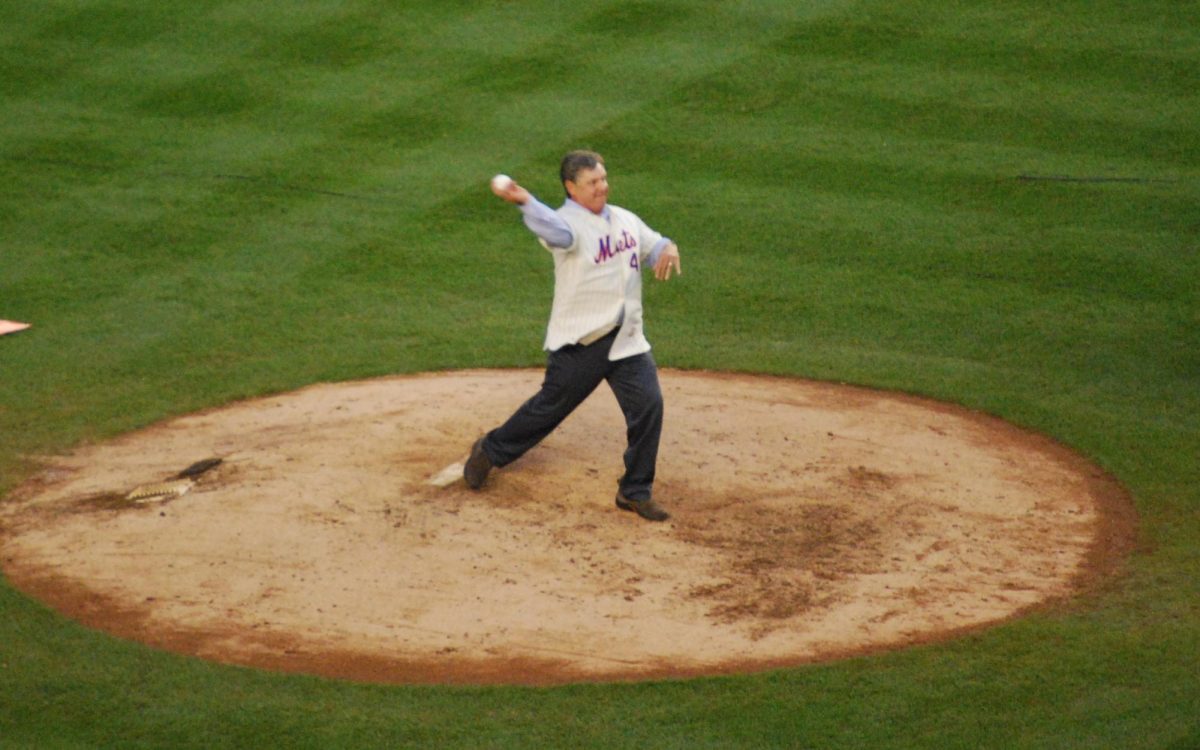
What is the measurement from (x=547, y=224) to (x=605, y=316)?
0.60 meters

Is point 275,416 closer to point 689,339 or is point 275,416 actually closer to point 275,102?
point 689,339

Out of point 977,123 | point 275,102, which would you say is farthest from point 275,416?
point 977,123

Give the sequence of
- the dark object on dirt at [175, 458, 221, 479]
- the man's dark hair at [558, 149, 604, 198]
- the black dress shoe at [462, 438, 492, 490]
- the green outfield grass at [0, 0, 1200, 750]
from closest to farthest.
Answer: the green outfield grass at [0, 0, 1200, 750]
the man's dark hair at [558, 149, 604, 198]
the black dress shoe at [462, 438, 492, 490]
the dark object on dirt at [175, 458, 221, 479]

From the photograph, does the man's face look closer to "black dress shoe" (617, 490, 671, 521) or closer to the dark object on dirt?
"black dress shoe" (617, 490, 671, 521)

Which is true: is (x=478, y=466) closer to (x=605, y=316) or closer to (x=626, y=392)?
(x=626, y=392)

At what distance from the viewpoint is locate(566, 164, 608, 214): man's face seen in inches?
300

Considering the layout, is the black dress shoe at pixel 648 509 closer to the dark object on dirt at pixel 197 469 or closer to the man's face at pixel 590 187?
the man's face at pixel 590 187

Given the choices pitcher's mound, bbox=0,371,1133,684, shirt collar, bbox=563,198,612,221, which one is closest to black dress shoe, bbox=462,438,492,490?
pitcher's mound, bbox=0,371,1133,684

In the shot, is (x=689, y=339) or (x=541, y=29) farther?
(x=541, y=29)

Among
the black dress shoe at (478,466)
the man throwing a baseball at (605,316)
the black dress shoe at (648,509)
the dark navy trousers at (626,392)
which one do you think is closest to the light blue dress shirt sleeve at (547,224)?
the man throwing a baseball at (605,316)

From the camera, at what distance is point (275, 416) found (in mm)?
9547

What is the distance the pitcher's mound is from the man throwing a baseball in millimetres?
370

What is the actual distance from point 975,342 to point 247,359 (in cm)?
513

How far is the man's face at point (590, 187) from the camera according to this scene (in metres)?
7.63
